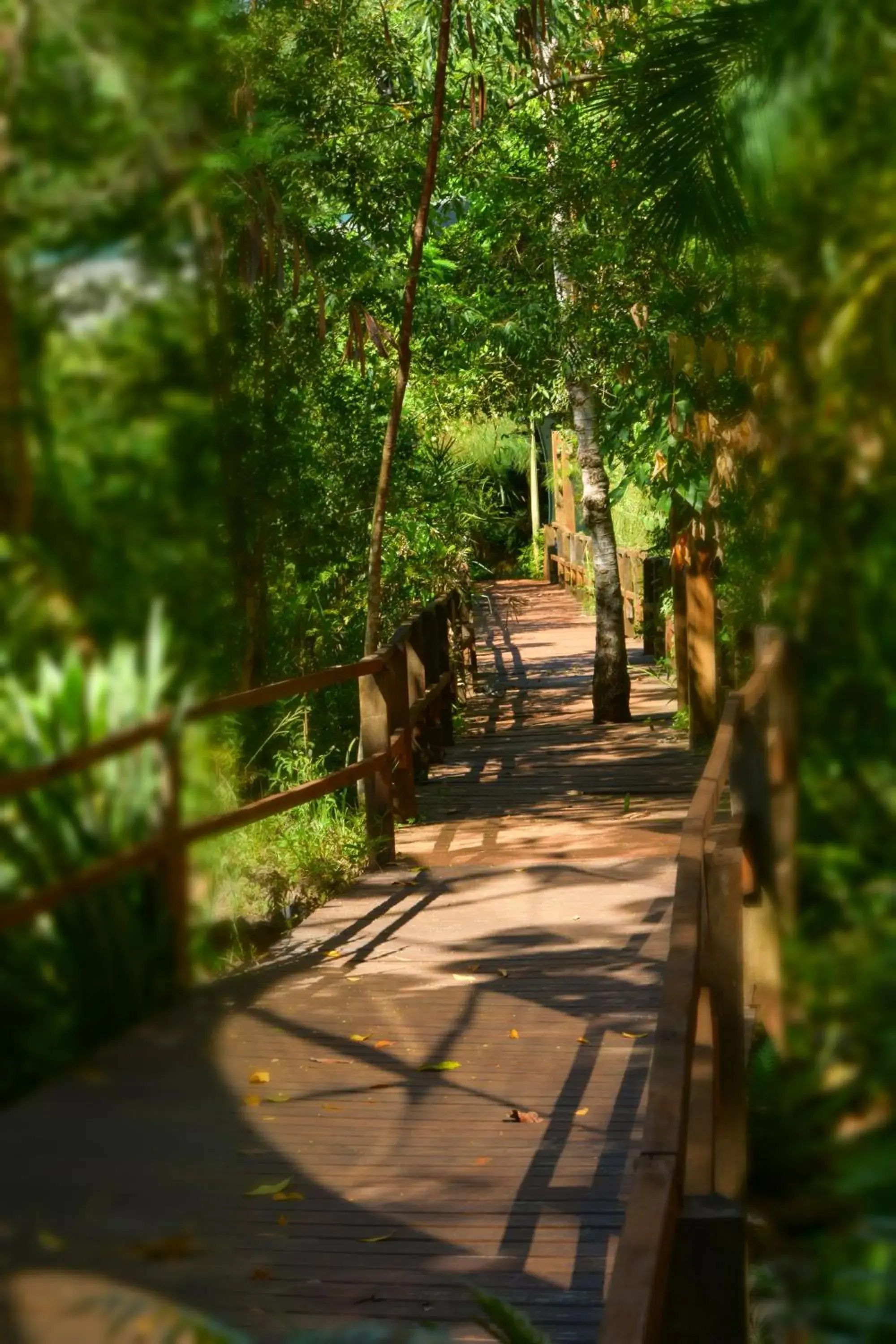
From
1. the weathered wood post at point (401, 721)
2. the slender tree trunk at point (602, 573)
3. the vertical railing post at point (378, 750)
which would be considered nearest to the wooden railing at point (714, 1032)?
the vertical railing post at point (378, 750)

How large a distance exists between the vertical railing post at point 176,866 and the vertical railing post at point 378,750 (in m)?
5.77

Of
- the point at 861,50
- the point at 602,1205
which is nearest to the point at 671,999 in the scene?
the point at 602,1205

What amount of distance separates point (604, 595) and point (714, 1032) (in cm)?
931

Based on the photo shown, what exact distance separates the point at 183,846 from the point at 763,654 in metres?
0.13

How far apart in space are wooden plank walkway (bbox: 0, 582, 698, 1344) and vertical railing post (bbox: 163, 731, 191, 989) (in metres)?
0.01

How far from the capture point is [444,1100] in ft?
11.0

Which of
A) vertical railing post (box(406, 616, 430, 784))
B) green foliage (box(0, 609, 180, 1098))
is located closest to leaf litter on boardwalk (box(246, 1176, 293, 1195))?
green foliage (box(0, 609, 180, 1098))

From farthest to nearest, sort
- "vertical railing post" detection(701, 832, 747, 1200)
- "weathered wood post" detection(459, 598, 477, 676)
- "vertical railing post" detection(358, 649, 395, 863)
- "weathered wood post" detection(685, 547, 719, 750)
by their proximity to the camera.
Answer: "weathered wood post" detection(459, 598, 477, 676) < "weathered wood post" detection(685, 547, 719, 750) < "vertical railing post" detection(358, 649, 395, 863) < "vertical railing post" detection(701, 832, 747, 1200)

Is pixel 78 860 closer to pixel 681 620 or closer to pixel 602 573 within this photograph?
pixel 681 620

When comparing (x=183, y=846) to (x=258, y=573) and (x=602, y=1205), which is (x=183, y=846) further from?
(x=602, y=1205)

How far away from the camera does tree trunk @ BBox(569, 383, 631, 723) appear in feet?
35.6

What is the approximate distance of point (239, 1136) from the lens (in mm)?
369

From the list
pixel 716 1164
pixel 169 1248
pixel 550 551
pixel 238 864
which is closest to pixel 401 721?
pixel 716 1164

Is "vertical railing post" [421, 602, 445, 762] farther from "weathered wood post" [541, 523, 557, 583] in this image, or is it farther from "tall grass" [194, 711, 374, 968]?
"weathered wood post" [541, 523, 557, 583]
